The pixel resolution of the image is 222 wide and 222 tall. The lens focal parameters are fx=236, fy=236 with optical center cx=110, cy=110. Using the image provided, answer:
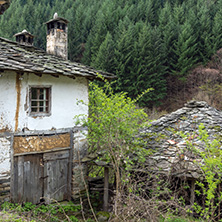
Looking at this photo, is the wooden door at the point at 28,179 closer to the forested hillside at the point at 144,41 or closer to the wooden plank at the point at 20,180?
the wooden plank at the point at 20,180

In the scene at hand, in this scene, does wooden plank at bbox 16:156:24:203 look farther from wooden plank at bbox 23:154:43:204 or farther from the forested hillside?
the forested hillside

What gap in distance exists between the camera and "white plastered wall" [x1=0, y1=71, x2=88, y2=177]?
704 centimetres

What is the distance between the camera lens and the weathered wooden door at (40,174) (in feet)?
24.5

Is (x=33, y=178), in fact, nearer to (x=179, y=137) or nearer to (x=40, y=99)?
(x=40, y=99)

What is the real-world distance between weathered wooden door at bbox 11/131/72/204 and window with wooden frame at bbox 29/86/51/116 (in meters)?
0.98

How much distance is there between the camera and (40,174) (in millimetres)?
8016

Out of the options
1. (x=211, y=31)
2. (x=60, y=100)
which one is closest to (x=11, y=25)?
(x=211, y=31)

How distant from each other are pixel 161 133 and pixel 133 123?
1.58 meters

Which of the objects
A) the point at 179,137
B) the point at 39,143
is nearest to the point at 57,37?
the point at 39,143

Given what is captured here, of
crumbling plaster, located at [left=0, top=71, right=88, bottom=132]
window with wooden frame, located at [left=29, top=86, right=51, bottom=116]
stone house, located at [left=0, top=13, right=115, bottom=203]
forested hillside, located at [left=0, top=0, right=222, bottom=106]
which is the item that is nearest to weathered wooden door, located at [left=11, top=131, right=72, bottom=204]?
stone house, located at [left=0, top=13, right=115, bottom=203]

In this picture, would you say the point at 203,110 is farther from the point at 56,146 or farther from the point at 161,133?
the point at 56,146

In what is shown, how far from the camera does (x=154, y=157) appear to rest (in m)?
7.38

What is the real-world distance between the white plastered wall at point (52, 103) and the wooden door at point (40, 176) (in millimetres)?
566

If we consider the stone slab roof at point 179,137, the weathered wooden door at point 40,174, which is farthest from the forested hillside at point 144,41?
the weathered wooden door at point 40,174
